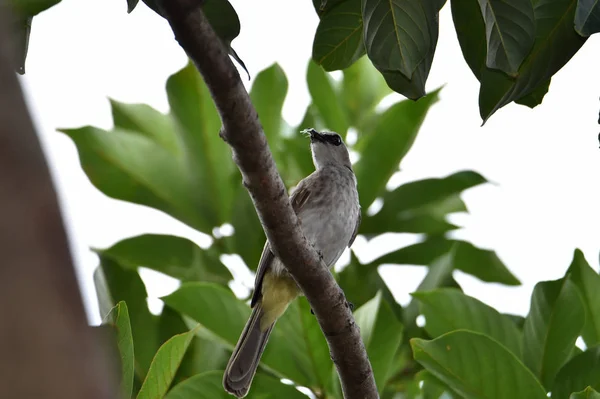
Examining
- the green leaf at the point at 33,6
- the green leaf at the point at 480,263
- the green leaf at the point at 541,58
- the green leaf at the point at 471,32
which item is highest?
the green leaf at the point at 33,6

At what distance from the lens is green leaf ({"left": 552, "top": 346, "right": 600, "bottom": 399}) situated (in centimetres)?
301

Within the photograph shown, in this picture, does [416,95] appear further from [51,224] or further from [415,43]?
[51,224]

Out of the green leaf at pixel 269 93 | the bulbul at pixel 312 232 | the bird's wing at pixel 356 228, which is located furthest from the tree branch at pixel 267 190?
the green leaf at pixel 269 93

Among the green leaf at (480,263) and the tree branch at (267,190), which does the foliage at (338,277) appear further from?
the tree branch at (267,190)

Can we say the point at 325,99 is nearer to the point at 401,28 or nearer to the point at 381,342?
the point at 381,342

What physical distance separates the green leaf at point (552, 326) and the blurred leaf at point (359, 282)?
0.80m

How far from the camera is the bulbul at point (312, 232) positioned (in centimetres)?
357

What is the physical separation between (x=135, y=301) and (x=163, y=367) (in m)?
0.85

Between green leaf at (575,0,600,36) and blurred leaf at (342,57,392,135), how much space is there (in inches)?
125

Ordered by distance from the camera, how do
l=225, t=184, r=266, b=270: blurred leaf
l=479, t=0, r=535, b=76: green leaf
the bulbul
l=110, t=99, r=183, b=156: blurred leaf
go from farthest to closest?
l=110, t=99, r=183, b=156: blurred leaf, l=225, t=184, r=266, b=270: blurred leaf, the bulbul, l=479, t=0, r=535, b=76: green leaf

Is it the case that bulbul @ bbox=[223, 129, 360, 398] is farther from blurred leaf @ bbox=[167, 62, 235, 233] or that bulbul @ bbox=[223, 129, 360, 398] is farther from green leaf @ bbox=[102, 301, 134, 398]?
green leaf @ bbox=[102, 301, 134, 398]

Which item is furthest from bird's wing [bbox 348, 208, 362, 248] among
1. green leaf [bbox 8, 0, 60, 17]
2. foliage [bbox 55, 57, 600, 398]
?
green leaf [bbox 8, 0, 60, 17]

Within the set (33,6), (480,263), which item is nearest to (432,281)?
(480,263)

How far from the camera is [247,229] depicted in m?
4.21
